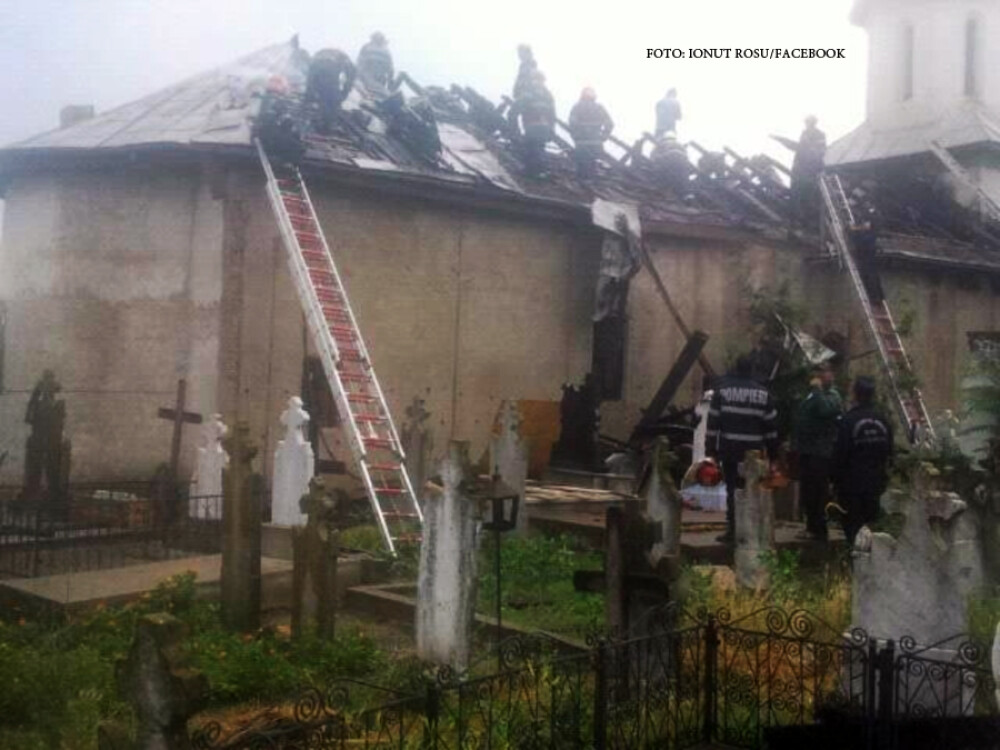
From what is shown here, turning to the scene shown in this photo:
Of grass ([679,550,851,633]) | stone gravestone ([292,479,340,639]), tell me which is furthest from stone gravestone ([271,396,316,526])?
grass ([679,550,851,633])

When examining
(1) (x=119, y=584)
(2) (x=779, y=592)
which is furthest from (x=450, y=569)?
(1) (x=119, y=584)

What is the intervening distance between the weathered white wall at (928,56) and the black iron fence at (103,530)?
19.1 meters

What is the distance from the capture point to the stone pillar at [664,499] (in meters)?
8.77

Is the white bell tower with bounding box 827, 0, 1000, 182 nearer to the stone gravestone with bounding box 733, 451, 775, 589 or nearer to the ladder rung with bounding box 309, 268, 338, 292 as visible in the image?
the ladder rung with bounding box 309, 268, 338, 292

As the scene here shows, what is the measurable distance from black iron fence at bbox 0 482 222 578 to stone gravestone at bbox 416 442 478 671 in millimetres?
3933

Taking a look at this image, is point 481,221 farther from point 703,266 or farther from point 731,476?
point 731,476

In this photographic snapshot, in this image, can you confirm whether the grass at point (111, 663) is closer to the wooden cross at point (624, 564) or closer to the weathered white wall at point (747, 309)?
the wooden cross at point (624, 564)

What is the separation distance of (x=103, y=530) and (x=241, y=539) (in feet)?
11.3

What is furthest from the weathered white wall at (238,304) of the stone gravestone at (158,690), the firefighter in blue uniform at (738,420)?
the stone gravestone at (158,690)

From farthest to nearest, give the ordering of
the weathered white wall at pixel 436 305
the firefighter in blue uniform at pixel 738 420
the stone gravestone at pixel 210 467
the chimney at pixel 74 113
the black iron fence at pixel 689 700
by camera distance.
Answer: the chimney at pixel 74 113 < the weathered white wall at pixel 436 305 < the stone gravestone at pixel 210 467 < the firefighter in blue uniform at pixel 738 420 < the black iron fence at pixel 689 700

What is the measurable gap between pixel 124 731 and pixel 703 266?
16260 millimetres

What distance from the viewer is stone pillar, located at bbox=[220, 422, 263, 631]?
892 centimetres

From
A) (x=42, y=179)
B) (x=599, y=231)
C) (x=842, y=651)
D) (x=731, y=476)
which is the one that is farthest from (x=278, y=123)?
(x=842, y=651)

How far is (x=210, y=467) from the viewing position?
44.0 feet
